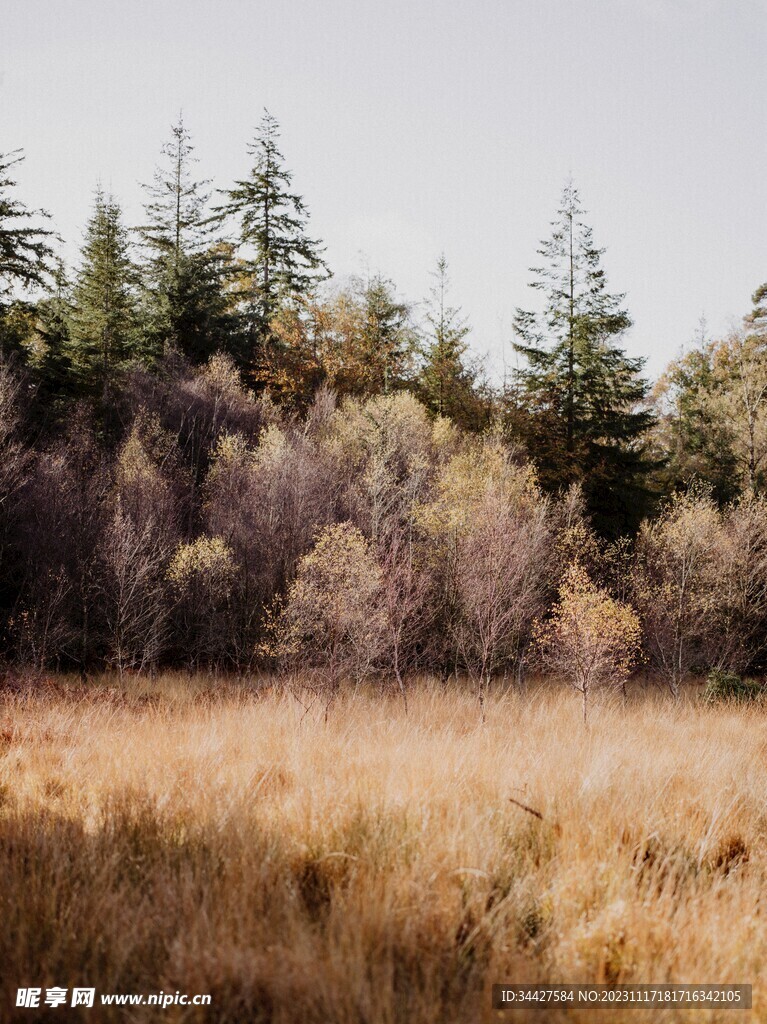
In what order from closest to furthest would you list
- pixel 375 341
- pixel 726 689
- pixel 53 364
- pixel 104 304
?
1. pixel 726 689
2. pixel 53 364
3. pixel 104 304
4. pixel 375 341

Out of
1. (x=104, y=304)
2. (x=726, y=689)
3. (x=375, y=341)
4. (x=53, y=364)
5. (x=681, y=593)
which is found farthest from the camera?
(x=375, y=341)

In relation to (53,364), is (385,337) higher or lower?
higher

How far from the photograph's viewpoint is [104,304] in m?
33.2

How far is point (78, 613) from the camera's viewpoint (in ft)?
76.4

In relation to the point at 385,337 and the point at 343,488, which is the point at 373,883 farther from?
the point at 385,337

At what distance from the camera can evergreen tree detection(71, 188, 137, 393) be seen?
31.5 m

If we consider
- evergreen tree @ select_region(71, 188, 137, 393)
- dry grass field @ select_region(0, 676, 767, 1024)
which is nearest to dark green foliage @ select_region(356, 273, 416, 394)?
evergreen tree @ select_region(71, 188, 137, 393)

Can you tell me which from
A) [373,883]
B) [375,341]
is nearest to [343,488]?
[375,341]

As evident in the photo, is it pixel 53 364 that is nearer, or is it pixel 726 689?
pixel 726 689

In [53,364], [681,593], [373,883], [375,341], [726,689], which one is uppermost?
[375,341]

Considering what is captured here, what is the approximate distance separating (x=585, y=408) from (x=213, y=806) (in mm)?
30121

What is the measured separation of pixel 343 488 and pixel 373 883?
85.6 feet

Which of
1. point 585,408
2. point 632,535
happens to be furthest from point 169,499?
point 632,535

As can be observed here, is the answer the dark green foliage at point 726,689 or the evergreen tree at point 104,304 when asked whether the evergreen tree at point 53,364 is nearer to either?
the evergreen tree at point 104,304
